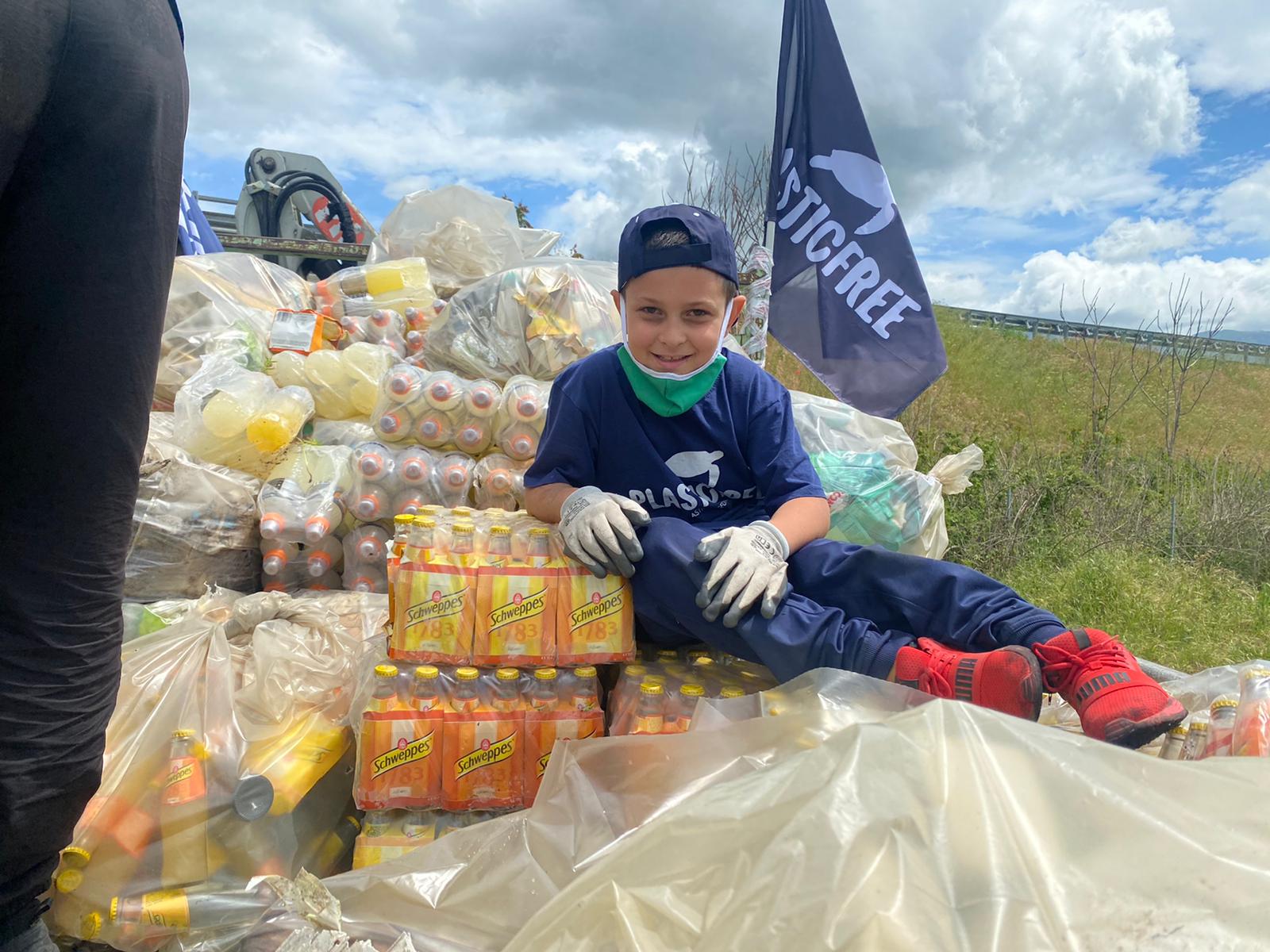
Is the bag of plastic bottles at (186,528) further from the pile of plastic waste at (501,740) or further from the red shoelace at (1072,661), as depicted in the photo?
the red shoelace at (1072,661)

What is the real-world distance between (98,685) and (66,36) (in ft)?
2.91

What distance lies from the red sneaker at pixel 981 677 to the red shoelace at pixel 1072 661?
0.07 metres

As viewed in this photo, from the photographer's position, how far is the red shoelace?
1548mm

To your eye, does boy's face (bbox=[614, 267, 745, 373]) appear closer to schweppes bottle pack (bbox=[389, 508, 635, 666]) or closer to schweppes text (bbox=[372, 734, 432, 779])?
schweppes bottle pack (bbox=[389, 508, 635, 666])

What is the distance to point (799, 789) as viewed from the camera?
104 cm

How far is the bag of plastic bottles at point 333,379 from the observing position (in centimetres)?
343

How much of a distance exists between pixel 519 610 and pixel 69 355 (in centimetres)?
101

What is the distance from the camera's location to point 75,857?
59.9 inches

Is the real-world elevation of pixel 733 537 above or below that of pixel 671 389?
below

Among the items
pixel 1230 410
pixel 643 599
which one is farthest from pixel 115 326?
pixel 1230 410

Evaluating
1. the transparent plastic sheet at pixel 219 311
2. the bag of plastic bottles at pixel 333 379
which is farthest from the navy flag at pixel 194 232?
the bag of plastic bottles at pixel 333 379

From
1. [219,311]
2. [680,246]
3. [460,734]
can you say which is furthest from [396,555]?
[219,311]

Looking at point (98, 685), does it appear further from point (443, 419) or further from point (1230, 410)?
point (1230, 410)

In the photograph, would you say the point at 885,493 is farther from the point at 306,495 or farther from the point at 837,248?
the point at 306,495
